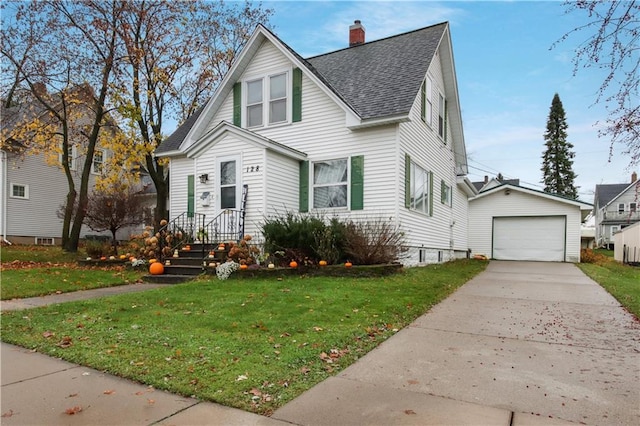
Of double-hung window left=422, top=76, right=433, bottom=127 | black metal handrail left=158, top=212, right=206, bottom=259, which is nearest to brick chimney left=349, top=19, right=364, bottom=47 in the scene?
double-hung window left=422, top=76, right=433, bottom=127

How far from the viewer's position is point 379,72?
13352 millimetres

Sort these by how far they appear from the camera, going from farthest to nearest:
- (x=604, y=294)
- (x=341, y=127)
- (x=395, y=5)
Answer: (x=341, y=127), (x=395, y=5), (x=604, y=294)

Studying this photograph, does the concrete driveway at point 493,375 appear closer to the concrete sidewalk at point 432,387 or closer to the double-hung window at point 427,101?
the concrete sidewalk at point 432,387

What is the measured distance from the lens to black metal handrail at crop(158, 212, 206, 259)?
39.1 feet

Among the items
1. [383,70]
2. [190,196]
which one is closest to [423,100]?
[383,70]

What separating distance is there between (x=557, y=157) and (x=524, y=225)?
1157 inches

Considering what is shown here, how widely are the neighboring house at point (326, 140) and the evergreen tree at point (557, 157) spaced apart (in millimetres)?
36219

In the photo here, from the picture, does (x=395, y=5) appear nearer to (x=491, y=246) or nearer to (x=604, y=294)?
(x=604, y=294)

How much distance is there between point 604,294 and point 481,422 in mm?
7432

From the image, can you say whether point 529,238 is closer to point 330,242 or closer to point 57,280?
point 330,242

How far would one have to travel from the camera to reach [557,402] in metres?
3.29

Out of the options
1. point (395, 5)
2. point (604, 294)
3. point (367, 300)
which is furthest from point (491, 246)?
point (367, 300)

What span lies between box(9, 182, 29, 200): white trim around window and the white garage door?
24772mm

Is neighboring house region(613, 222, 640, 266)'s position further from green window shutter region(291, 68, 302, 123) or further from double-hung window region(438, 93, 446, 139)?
green window shutter region(291, 68, 302, 123)
